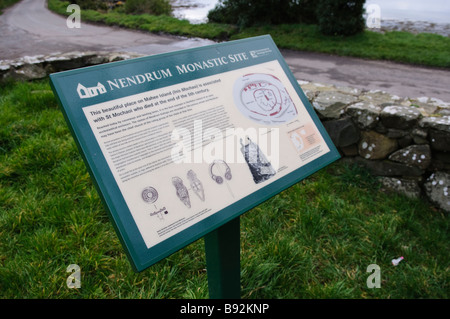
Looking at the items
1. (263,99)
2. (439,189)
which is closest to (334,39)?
(439,189)

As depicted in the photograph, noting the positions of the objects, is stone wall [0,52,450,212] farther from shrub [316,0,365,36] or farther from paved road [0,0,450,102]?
shrub [316,0,365,36]

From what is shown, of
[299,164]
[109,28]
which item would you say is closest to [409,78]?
[299,164]

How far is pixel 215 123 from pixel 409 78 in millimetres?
6265

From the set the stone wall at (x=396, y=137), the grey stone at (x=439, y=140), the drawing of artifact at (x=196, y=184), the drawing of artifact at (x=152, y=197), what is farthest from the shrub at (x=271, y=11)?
the drawing of artifact at (x=152, y=197)

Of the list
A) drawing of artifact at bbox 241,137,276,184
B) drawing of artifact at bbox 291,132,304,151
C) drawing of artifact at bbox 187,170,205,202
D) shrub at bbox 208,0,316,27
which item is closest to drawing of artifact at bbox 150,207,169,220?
drawing of artifact at bbox 187,170,205,202

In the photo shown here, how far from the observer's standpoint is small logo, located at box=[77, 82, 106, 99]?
44.9 inches

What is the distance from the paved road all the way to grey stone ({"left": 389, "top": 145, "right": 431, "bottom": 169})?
3151mm

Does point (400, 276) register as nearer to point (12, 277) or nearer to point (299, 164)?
point (299, 164)

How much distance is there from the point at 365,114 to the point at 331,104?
1.05 ft

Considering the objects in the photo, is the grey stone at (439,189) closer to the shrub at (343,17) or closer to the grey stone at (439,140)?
the grey stone at (439,140)

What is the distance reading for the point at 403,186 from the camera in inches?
112

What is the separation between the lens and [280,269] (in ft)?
6.88

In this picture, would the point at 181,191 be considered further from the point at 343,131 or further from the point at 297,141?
the point at 343,131

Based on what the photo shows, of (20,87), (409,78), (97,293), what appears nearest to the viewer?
(97,293)
